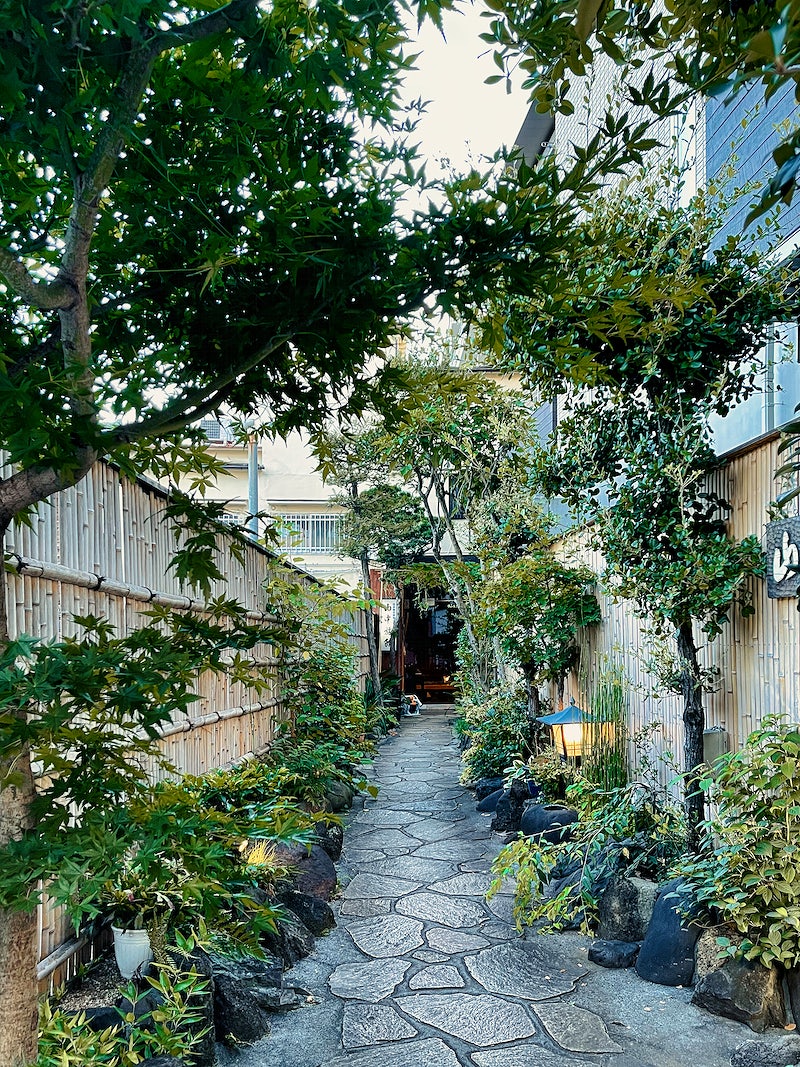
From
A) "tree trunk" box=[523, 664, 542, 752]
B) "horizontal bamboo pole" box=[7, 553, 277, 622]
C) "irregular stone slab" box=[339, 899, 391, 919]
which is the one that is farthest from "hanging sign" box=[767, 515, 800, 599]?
"tree trunk" box=[523, 664, 542, 752]

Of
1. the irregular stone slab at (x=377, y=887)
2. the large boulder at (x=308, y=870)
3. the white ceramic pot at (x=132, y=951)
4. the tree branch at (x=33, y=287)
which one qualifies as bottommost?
the irregular stone slab at (x=377, y=887)

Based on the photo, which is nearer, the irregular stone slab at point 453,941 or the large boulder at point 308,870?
the irregular stone slab at point 453,941

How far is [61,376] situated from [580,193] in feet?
4.13

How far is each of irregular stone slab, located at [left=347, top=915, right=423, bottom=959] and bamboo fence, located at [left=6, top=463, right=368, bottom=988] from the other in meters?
1.42

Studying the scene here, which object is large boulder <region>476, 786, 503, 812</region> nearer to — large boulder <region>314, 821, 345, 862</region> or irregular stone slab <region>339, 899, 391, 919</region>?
large boulder <region>314, 821, 345, 862</region>

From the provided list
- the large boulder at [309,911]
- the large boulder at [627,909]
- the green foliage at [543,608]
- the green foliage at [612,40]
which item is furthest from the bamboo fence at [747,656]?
the large boulder at [309,911]

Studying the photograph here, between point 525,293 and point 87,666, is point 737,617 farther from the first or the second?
point 87,666

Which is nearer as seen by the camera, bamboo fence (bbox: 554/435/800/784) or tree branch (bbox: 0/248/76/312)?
tree branch (bbox: 0/248/76/312)

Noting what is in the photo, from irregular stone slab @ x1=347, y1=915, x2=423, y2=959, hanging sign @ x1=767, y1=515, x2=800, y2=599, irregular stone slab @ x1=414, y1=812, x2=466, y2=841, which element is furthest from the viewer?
irregular stone slab @ x1=414, y1=812, x2=466, y2=841

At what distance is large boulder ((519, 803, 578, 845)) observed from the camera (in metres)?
6.46

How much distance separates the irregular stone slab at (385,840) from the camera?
765 cm

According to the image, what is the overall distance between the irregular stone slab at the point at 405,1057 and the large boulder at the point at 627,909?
4.59ft

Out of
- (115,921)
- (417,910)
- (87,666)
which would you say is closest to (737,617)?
(417,910)

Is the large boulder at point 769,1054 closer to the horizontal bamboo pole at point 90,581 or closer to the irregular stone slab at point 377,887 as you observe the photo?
the horizontal bamboo pole at point 90,581
